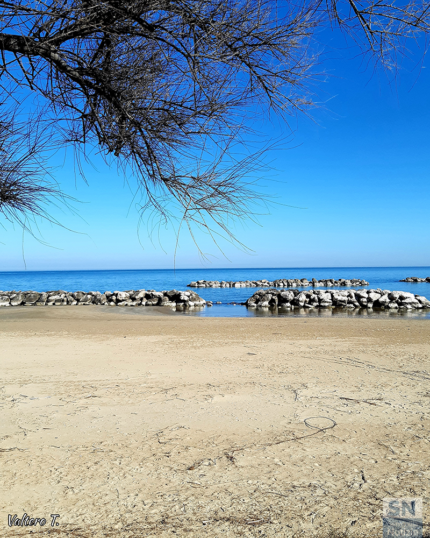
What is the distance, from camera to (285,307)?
22672 millimetres

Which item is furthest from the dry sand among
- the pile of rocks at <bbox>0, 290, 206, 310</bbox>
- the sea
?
the pile of rocks at <bbox>0, 290, 206, 310</bbox>

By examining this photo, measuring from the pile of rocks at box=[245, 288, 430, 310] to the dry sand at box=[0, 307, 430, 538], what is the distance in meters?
16.7

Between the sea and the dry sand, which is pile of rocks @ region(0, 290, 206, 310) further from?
the dry sand

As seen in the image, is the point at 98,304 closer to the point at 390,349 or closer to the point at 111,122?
the point at 390,349

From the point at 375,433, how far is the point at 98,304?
23183 mm

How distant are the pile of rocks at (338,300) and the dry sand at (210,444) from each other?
16739 mm

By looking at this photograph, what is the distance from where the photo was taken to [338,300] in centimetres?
2316

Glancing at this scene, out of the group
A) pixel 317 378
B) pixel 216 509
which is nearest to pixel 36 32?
pixel 216 509

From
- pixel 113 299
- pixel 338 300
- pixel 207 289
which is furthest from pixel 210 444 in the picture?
pixel 207 289

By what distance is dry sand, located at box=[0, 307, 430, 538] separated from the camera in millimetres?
2275

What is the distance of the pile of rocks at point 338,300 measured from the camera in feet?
72.1

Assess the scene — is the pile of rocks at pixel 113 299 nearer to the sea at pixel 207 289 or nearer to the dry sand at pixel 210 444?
the sea at pixel 207 289

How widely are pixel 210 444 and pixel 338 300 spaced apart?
21.3m

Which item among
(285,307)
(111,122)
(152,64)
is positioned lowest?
(285,307)
